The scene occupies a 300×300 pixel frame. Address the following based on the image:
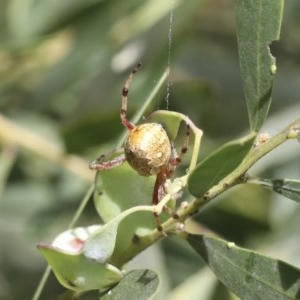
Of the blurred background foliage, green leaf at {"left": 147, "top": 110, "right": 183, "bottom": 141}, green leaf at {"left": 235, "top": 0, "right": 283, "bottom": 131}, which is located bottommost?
the blurred background foliage

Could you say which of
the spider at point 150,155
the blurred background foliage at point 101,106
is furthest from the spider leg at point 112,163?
the blurred background foliage at point 101,106

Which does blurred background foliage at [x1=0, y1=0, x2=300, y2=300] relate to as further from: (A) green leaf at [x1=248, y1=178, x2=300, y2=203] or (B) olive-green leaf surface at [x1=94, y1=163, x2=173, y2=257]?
(A) green leaf at [x1=248, y1=178, x2=300, y2=203]

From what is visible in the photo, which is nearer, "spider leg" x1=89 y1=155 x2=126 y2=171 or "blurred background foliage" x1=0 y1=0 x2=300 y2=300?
"spider leg" x1=89 y1=155 x2=126 y2=171

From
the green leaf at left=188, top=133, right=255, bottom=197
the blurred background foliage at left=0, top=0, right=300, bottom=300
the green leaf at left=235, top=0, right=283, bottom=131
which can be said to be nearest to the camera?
the green leaf at left=188, top=133, right=255, bottom=197

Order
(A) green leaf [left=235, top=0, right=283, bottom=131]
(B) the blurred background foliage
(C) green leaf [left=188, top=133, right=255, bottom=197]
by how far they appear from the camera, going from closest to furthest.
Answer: (C) green leaf [left=188, top=133, right=255, bottom=197], (A) green leaf [left=235, top=0, right=283, bottom=131], (B) the blurred background foliage

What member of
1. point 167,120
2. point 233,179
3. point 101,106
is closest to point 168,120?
point 167,120

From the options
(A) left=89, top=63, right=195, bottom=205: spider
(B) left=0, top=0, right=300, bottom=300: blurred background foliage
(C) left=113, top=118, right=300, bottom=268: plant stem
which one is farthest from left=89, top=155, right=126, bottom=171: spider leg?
(B) left=0, top=0, right=300, bottom=300: blurred background foliage

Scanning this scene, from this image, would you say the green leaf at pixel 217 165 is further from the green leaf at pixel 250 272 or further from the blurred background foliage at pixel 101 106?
the blurred background foliage at pixel 101 106

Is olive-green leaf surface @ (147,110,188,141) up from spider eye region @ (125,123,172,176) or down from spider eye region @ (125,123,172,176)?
up

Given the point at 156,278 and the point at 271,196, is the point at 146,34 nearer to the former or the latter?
the point at 271,196
